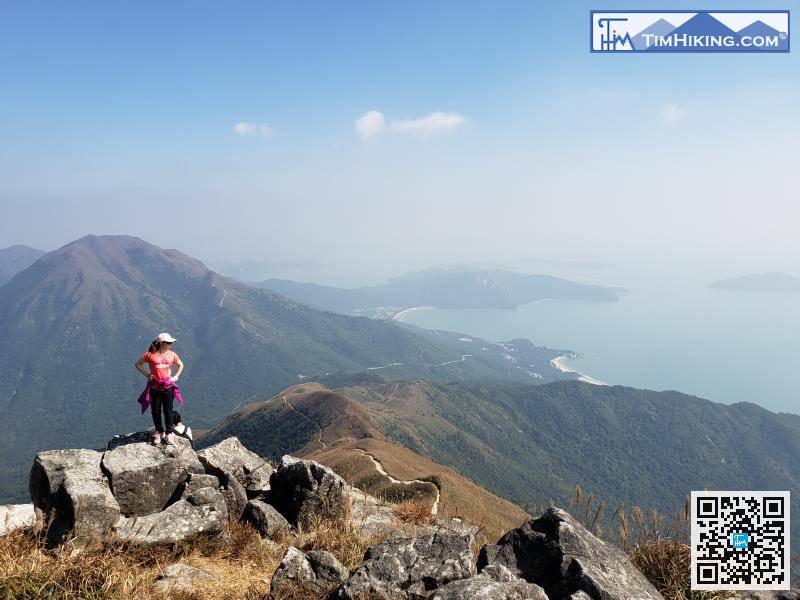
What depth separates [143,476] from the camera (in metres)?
9.47

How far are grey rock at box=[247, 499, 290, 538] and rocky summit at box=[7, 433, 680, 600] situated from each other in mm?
21

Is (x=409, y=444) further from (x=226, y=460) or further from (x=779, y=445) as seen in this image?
(x=779, y=445)

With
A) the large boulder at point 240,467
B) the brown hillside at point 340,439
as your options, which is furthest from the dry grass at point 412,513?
the brown hillside at point 340,439

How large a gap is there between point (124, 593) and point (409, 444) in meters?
124

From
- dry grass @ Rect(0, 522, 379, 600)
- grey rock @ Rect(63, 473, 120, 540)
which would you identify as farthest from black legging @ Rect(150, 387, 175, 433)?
dry grass @ Rect(0, 522, 379, 600)

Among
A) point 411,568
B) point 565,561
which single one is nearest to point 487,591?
point 411,568

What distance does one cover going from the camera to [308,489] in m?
10.5

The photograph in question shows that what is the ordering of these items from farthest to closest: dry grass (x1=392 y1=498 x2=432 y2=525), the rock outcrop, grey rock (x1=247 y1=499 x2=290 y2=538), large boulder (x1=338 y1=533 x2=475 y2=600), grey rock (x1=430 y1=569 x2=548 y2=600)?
dry grass (x1=392 y1=498 x2=432 y2=525), grey rock (x1=247 y1=499 x2=290 y2=538), the rock outcrop, large boulder (x1=338 y1=533 x2=475 y2=600), grey rock (x1=430 y1=569 x2=548 y2=600)

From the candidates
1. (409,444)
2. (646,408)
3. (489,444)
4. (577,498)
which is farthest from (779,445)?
(577,498)

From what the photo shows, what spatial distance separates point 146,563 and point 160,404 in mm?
5333

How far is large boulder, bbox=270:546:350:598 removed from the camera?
6.17m

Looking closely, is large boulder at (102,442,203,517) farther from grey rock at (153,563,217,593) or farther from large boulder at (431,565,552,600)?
large boulder at (431,565,552,600)

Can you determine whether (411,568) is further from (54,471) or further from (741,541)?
(54,471)

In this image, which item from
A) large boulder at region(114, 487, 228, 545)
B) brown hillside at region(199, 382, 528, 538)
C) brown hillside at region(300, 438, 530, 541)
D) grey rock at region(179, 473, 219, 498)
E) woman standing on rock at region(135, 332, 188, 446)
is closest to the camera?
large boulder at region(114, 487, 228, 545)
